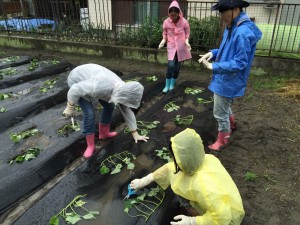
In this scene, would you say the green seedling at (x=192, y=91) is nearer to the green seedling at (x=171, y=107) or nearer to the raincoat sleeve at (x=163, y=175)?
the green seedling at (x=171, y=107)

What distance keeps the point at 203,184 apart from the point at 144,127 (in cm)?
238

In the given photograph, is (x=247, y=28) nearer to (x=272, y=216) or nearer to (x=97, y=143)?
(x=272, y=216)

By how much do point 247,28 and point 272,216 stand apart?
1.97m

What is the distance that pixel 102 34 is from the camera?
8.70 meters

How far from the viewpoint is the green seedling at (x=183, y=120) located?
4668 mm

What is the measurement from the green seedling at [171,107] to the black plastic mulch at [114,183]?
0.77 ft

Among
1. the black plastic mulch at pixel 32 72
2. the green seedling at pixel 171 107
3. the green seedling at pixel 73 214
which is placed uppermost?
the black plastic mulch at pixel 32 72

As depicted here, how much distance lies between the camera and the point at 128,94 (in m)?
3.20

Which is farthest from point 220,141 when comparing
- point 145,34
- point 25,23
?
point 25,23

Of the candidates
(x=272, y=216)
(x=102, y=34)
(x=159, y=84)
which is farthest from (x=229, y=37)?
(x=102, y=34)

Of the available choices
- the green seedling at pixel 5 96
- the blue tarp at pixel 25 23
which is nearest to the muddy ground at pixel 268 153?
the green seedling at pixel 5 96

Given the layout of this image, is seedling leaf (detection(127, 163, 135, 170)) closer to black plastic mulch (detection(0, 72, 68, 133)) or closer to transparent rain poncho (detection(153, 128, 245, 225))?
transparent rain poncho (detection(153, 128, 245, 225))

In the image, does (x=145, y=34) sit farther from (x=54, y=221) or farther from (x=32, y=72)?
(x=54, y=221)

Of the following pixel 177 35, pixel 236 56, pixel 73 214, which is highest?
pixel 236 56
